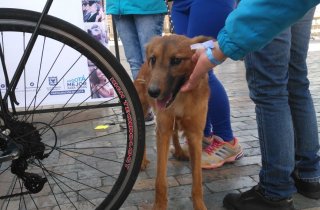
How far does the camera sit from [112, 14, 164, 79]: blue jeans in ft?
14.6

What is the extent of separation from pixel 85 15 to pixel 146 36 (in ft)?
4.25

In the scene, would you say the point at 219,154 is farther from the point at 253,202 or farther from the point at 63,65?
the point at 63,65

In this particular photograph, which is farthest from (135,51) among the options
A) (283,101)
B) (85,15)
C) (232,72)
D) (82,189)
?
(232,72)

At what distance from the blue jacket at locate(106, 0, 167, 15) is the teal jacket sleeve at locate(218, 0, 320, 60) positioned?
8.84 feet

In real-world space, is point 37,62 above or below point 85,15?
below

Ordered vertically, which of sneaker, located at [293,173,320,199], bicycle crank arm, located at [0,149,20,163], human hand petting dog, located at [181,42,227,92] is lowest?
sneaker, located at [293,173,320,199]

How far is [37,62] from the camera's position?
517 centimetres

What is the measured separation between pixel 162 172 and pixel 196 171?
8.7 inches

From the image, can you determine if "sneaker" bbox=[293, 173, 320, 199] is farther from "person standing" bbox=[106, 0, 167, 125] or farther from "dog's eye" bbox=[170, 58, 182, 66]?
"person standing" bbox=[106, 0, 167, 125]

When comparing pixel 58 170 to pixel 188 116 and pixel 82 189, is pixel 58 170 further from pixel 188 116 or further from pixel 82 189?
pixel 188 116

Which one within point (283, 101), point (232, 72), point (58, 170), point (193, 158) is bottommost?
point (232, 72)

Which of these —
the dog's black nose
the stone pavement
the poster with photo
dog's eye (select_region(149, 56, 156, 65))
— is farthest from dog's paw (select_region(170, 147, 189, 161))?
the poster with photo

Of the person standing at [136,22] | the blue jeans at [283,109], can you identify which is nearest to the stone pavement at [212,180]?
the blue jeans at [283,109]

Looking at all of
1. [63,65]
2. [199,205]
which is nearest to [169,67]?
[199,205]
